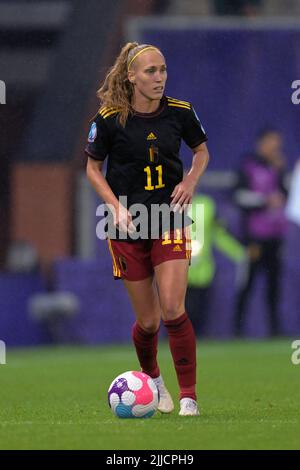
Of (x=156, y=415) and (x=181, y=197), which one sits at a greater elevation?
(x=181, y=197)

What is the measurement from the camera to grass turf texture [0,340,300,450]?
7.27m

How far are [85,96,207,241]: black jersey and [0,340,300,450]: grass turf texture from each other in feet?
4.28

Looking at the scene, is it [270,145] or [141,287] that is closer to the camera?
[141,287]

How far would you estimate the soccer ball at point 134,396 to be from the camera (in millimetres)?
8320

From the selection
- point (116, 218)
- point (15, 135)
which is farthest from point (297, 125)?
point (116, 218)

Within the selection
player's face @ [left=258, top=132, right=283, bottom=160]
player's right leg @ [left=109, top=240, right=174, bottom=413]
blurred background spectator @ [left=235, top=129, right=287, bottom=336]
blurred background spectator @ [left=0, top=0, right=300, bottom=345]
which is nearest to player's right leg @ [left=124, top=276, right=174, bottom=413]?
player's right leg @ [left=109, top=240, right=174, bottom=413]

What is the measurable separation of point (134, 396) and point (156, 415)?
1.48 ft

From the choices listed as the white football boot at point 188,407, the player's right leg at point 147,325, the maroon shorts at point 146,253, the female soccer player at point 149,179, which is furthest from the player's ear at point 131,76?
the white football boot at point 188,407

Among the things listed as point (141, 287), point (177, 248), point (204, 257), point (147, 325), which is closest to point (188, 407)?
point (147, 325)

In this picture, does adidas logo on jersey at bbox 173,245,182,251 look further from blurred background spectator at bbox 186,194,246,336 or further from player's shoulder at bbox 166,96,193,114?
blurred background spectator at bbox 186,194,246,336

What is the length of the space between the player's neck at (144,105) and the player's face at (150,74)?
0.06 metres

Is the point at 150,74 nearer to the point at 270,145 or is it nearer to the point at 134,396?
the point at 134,396

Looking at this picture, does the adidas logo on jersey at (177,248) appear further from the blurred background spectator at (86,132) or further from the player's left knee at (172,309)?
the blurred background spectator at (86,132)

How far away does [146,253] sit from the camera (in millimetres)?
8656
